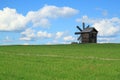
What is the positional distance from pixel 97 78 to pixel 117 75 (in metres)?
2.01

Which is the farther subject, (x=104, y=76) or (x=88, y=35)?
(x=88, y=35)

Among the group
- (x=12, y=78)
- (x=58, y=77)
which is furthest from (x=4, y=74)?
(x=58, y=77)

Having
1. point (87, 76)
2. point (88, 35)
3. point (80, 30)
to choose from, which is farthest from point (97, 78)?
point (80, 30)

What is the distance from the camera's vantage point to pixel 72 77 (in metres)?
18.4

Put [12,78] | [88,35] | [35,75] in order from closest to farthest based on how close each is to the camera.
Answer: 1. [12,78]
2. [35,75]
3. [88,35]

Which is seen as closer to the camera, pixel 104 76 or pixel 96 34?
pixel 104 76

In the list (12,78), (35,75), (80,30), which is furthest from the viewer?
(80,30)

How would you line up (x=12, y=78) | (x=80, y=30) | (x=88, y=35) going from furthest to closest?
(x=80, y=30) → (x=88, y=35) → (x=12, y=78)

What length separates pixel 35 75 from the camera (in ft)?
61.8

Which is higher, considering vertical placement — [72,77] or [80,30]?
[80,30]

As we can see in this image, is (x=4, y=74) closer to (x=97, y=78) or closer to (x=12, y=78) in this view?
(x=12, y=78)

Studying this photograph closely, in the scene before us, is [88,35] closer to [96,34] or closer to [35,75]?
[96,34]

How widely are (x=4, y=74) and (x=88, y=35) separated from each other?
264ft

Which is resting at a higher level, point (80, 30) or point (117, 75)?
point (80, 30)
